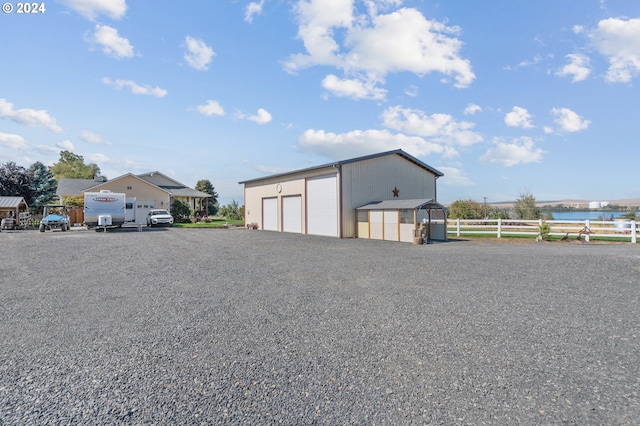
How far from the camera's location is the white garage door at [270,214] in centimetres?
2436

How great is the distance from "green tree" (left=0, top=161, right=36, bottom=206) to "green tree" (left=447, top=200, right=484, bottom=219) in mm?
41387

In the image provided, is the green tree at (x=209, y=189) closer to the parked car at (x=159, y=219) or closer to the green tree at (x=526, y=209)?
the parked car at (x=159, y=219)

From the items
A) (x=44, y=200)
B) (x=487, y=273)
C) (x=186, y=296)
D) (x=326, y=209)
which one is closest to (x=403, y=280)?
(x=487, y=273)

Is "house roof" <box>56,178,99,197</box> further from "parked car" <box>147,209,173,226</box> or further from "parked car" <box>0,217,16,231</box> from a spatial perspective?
"parked car" <box>147,209,173,226</box>

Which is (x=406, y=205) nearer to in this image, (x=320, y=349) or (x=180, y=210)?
(x=320, y=349)

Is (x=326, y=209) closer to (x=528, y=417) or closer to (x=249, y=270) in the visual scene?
(x=249, y=270)

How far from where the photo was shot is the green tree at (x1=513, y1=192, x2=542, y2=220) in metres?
29.4

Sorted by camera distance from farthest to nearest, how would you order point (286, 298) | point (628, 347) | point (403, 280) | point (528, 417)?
1. point (403, 280)
2. point (286, 298)
3. point (628, 347)
4. point (528, 417)

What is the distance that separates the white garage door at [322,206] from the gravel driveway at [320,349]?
1142 centimetres

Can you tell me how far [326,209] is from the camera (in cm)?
1948

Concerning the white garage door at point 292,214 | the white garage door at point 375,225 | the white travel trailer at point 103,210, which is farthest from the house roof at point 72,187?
the white garage door at point 375,225

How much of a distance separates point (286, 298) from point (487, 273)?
5.01 meters

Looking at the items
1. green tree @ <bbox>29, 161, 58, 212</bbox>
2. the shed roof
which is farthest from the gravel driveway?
green tree @ <bbox>29, 161, 58, 212</bbox>

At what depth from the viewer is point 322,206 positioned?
1978 cm
